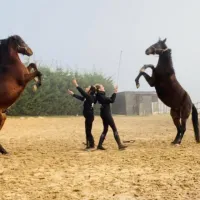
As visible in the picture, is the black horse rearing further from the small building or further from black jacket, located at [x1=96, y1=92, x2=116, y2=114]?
the small building

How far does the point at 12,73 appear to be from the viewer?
8539 mm

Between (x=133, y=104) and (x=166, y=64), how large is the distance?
26870 millimetres

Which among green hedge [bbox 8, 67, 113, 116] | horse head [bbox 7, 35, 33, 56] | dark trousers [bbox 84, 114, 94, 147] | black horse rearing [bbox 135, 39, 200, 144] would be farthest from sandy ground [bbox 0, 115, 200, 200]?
green hedge [bbox 8, 67, 113, 116]

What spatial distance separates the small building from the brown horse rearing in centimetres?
2803

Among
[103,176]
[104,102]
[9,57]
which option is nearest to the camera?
[103,176]

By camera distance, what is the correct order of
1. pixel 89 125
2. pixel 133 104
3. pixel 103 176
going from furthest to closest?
pixel 133 104 < pixel 89 125 < pixel 103 176

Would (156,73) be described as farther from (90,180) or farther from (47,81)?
(47,81)

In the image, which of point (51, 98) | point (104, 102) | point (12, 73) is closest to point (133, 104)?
point (51, 98)

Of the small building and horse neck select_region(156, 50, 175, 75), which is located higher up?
horse neck select_region(156, 50, 175, 75)

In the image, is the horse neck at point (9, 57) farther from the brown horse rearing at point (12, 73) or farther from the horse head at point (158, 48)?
the horse head at point (158, 48)

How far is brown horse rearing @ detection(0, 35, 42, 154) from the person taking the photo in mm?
8344

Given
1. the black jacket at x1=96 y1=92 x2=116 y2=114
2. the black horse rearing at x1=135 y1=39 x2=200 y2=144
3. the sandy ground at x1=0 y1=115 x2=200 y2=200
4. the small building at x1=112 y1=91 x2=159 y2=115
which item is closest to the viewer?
the sandy ground at x1=0 y1=115 x2=200 y2=200

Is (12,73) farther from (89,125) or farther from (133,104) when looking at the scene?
(133,104)

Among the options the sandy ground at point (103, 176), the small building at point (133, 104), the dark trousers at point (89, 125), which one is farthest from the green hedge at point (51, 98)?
the sandy ground at point (103, 176)
